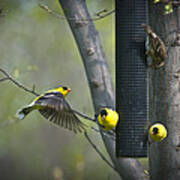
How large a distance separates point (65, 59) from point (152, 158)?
10.8m

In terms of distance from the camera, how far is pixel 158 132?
281 centimetres

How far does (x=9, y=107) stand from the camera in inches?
445

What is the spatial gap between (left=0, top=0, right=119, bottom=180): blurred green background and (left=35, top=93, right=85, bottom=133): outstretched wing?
569cm

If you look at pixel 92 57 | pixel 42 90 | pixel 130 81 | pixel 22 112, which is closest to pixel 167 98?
pixel 130 81

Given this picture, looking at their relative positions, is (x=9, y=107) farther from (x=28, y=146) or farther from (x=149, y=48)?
(x=149, y=48)

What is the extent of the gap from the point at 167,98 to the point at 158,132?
0.28 meters

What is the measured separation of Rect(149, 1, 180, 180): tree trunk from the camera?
2953 millimetres

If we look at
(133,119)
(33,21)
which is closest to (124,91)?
(133,119)

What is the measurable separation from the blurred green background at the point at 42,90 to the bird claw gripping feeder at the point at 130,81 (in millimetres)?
6194

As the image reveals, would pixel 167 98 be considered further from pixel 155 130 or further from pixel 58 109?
pixel 58 109

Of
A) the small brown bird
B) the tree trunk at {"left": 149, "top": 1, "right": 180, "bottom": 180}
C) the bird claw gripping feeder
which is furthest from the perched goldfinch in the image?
the small brown bird

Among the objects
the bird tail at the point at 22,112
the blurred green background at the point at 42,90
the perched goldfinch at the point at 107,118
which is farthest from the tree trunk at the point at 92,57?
the blurred green background at the point at 42,90

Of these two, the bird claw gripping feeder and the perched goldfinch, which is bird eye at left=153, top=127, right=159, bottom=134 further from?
the bird claw gripping feeder

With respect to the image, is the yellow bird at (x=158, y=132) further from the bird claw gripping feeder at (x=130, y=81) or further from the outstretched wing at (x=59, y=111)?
the outstretched wing at (x=59, y=111)
